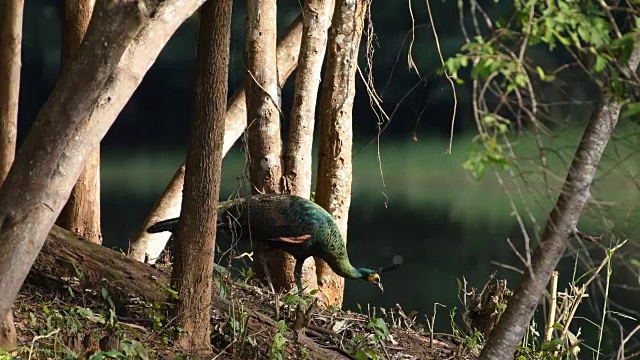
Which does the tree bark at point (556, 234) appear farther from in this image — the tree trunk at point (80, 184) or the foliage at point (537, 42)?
the tree trunk at point (80, 184)

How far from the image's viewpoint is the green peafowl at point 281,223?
448cm

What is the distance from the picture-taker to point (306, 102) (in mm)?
4992

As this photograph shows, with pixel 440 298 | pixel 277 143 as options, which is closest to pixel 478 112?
pixel 277 143

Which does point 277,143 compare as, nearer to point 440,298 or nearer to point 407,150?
point 440,298

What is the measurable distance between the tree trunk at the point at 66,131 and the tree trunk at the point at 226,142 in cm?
273

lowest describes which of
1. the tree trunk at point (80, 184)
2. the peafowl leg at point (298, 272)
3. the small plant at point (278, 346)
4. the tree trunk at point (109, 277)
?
the small plant at point (278, 346)

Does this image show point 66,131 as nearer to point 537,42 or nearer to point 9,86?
Result: point 537,42

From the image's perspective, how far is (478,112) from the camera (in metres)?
2.01

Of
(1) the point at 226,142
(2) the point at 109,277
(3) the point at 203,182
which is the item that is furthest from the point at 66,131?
(1) the point at 226,142

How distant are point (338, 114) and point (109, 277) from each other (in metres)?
1.73

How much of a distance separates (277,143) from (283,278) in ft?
2.08

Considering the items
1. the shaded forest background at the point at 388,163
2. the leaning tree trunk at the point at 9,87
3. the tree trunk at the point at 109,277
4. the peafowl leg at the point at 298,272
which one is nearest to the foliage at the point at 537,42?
the tree trunk at the point at 109,277

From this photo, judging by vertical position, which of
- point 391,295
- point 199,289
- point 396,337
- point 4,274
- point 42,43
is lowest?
point 391,295

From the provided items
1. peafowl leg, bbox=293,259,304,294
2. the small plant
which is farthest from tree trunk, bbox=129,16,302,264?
the small plant
